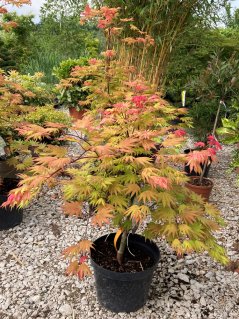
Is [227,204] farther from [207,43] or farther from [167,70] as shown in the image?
[207,43]

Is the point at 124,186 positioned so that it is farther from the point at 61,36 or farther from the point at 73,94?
the point at 61,36

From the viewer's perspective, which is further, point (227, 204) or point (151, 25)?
point (151, 25)

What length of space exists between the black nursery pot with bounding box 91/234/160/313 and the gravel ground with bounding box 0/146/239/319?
5 centimetres

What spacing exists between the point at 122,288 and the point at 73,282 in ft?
1.36

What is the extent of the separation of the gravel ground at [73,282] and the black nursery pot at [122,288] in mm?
53

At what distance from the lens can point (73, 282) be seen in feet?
6.93

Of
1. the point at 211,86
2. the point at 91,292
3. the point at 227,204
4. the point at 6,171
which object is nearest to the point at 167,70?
the point at 211,86

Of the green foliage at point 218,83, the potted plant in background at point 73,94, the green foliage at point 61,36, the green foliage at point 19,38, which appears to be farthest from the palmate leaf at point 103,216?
the green foliage at point 61,36

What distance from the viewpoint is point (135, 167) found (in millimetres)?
1657

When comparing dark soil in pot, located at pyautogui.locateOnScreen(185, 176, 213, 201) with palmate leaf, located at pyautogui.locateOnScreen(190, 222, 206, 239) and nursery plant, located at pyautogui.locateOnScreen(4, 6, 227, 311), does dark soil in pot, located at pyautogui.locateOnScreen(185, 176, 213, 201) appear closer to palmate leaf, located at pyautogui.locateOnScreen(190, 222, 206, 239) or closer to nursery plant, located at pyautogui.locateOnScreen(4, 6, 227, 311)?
nursery plant, located at pyautogui.locateOnScreen(4, 6, 227, 311)

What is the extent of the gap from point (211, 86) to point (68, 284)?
2.22 m

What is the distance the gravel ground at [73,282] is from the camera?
1.92m

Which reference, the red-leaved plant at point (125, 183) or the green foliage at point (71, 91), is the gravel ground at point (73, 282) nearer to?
the red-leaved plant at point (125, 183)

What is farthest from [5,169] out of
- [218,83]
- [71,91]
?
[71,91]
